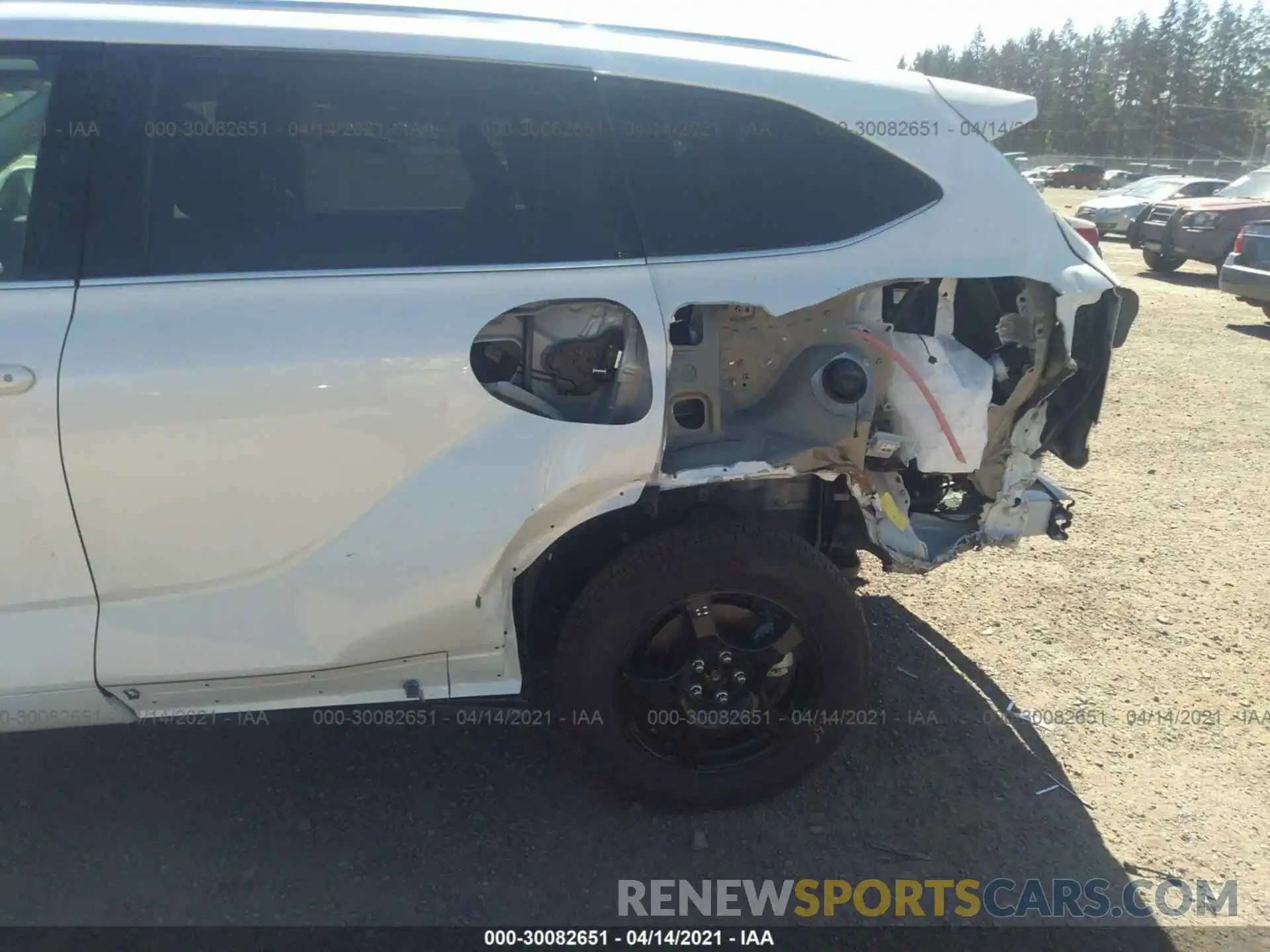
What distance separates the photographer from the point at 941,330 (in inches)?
109

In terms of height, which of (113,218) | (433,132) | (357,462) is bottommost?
(357,462)

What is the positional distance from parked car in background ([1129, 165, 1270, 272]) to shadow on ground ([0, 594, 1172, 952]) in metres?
11.9

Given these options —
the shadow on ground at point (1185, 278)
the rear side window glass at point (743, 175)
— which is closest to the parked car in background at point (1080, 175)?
the shadow on ground at point (1185, 278)

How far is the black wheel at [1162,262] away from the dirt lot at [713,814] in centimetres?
1189

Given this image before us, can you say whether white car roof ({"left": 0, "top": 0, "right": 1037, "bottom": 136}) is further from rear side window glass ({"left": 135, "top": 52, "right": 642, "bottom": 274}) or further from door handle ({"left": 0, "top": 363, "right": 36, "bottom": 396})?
door handle ({"left": 0, "top": 363, "right": 36, "bottom": 396})

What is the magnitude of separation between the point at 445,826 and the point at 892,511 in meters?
1.60

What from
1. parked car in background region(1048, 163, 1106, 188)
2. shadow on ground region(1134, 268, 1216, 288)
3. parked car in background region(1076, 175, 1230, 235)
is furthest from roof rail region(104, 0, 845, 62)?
parked car in background region(1048, 163, 1106, 188)

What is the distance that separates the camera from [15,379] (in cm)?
196

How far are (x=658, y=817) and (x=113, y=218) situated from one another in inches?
84.2

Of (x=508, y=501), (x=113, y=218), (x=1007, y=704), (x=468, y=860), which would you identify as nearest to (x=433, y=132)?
(x=113, y=218)

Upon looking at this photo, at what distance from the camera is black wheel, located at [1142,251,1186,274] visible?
1363 centimetres

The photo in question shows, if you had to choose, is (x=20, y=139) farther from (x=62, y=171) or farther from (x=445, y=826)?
(x=445, y=826)

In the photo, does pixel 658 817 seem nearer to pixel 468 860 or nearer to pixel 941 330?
pixel 468 860

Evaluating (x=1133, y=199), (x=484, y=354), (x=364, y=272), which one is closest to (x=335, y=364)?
(x=364, y=272)
